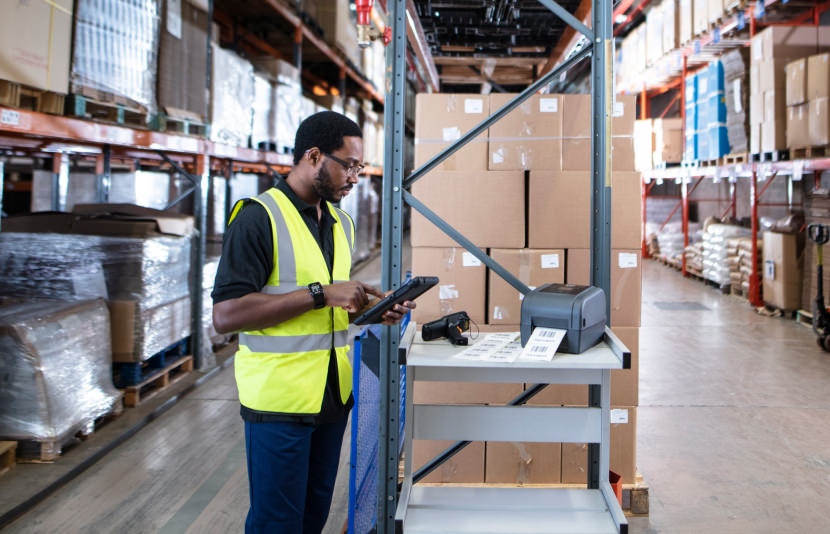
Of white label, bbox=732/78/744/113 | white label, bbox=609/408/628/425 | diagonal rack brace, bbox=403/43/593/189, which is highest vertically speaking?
white label, bbox=732/78/744/113

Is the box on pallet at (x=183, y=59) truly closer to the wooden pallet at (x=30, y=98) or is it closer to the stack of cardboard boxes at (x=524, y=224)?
the wooden pallet at (x=30, y=98)

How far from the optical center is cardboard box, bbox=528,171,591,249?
323 cm

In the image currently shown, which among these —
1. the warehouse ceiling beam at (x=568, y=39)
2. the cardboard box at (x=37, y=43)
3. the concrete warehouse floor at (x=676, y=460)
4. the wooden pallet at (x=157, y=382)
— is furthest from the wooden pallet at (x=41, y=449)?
the warehouse ceiling beam at (x=568, y=39)

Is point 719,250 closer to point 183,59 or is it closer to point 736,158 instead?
point 736,158

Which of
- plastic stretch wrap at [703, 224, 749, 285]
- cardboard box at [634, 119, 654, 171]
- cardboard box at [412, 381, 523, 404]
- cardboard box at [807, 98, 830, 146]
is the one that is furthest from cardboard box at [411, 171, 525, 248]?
cardboard box at [634, 119, 654, 171]

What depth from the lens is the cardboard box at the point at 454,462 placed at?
11.0 feet

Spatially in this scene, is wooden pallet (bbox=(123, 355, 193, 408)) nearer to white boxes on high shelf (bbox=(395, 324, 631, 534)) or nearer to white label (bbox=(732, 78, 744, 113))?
white boxes on high shelf (bbox=(395, 324, 631, 534))

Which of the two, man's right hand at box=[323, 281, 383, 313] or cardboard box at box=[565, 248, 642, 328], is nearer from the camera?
man's right hand at box=[323, 281, 383, 313]

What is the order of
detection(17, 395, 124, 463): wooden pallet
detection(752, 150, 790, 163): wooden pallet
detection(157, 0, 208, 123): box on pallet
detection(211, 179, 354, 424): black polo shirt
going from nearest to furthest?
detection(211, 179, 354, 424): black polo shirt
detection(17, 395, 124, 463): wooden pallet
detection(157, 0, 208, 123): box on pallet
detection(752, 150, 790, 163): wooden pallet

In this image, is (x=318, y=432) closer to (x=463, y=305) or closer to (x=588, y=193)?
(x=463, y=305)

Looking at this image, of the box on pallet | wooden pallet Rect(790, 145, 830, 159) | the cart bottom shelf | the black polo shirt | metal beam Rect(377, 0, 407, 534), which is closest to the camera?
the black polo shirt

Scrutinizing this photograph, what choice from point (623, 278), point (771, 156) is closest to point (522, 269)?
point (623, 278)

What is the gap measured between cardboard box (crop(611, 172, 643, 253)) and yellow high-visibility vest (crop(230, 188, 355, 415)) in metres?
1.84

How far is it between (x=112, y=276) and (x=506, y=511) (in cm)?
345
